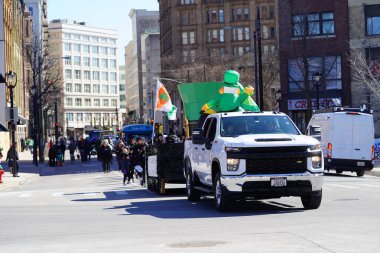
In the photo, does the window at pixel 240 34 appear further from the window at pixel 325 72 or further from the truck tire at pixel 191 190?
the truck tire at pixel 191 190

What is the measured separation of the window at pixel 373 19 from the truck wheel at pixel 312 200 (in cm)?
4454

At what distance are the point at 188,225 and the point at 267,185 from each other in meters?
2.54

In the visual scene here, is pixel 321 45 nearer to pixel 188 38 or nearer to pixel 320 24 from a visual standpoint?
pixel 320 24

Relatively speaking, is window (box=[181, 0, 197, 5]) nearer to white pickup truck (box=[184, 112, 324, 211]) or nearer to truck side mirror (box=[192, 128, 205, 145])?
truck side mirror (box=[192, 128, 205, 145])

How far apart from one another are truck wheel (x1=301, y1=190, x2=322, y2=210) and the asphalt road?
0.17 m

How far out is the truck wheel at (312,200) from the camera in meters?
17.3

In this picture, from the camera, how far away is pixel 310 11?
61.0 m

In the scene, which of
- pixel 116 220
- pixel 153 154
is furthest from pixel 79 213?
pixel 153 154

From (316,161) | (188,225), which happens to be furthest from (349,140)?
(188,225)

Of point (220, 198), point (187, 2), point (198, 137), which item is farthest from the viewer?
point (187, 2)

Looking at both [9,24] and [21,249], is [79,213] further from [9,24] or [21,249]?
[9,24]

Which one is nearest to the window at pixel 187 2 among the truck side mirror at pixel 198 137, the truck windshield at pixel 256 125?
the truck side mirror at pixel 198 137

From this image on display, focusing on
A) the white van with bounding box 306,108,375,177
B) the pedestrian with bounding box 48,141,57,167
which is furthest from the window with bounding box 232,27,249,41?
the white van with bounding box 306,108,375,177

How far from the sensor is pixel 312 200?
1744 cm
